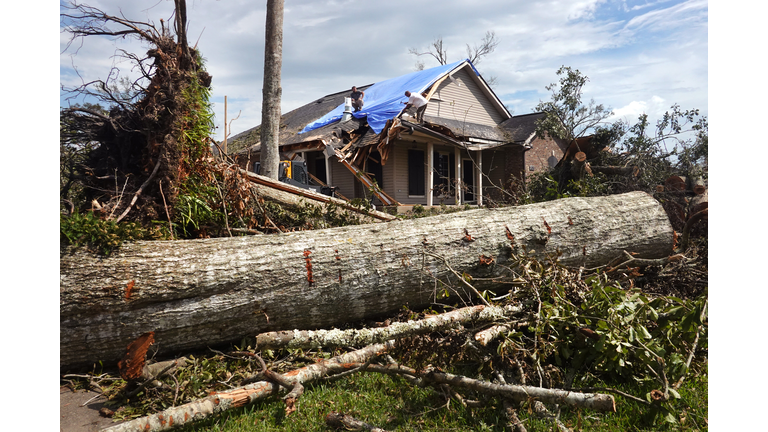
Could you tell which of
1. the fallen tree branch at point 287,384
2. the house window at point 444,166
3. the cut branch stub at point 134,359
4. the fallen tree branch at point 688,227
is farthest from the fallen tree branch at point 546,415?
the house window at point 444,166

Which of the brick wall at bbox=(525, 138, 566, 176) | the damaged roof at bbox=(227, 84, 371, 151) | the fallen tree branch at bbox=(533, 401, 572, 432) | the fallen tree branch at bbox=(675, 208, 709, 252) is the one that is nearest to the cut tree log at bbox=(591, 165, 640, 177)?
the fallen tree branch at bbox=(675, 208, 709, 252)

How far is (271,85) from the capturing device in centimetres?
777

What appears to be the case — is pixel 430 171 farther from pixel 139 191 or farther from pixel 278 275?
pixel 278 275

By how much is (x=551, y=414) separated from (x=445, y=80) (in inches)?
689

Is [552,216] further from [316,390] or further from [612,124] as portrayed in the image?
[612,124]

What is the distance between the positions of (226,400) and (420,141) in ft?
45.0

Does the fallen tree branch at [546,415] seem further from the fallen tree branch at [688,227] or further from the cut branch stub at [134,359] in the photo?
the fallen tree branch at [688,227]

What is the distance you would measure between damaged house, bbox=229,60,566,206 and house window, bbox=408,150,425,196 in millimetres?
39

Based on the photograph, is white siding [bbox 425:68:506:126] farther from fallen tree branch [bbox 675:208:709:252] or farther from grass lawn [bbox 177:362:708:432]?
grass lawn [bbox 177:362:708:432]

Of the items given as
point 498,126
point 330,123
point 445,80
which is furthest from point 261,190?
point 498,126

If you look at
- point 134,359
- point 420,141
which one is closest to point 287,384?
point 134,359

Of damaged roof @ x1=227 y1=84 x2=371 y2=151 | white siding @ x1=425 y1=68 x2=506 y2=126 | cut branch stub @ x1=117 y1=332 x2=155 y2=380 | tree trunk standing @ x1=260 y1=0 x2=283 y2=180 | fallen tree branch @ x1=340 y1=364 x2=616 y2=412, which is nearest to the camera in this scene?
fallen tree branch @ x1=340 y1=364 x2=616 y2=412

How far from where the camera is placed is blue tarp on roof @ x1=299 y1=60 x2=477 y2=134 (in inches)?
573

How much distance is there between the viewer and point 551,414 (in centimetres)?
247
